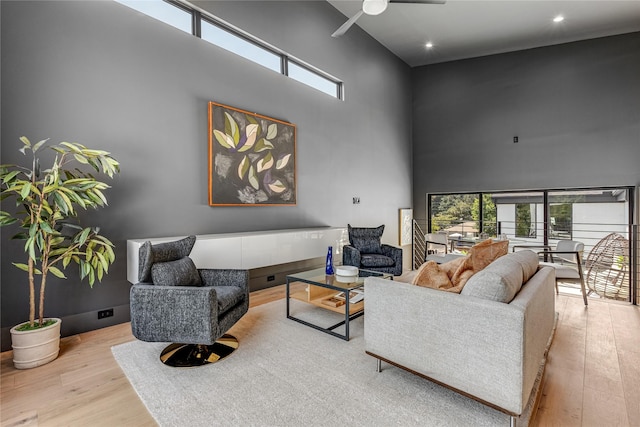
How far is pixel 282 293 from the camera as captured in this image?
3.96 meters

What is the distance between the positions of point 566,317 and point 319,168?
374 cm

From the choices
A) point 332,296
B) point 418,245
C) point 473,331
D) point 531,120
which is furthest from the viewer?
point 418,245

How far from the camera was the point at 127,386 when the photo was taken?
1.92m

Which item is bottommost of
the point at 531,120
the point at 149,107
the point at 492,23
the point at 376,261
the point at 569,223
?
the point at 376,261

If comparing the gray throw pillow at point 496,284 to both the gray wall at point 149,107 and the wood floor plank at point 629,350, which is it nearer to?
the wood floor plank at point 629,350

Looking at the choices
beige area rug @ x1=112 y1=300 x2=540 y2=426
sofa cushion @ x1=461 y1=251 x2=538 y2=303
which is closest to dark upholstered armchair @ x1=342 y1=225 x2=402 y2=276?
beige area rug @ x1=112 y1=300 x2=540 y2=426

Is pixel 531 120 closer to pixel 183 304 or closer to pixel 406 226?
pixel 406 226

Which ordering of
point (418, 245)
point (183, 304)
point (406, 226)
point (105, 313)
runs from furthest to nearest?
1. point (418, 245)
2. point (406, 226)
3. point (105, 313)
4. point (183, 304)

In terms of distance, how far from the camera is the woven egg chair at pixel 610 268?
512cm

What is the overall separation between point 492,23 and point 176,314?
6633 millimetres

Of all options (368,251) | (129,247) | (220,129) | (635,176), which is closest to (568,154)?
(635,176)

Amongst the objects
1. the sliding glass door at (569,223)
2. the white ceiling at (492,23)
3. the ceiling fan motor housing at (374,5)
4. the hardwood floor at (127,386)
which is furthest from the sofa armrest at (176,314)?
the white ceiling at (492,23)

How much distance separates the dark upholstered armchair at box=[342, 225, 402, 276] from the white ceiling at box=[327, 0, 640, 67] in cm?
370

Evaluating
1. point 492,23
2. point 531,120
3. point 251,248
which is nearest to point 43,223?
point 251,248
